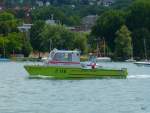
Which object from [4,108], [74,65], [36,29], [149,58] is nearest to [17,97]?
[4,108]

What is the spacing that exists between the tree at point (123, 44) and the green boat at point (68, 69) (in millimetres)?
86545

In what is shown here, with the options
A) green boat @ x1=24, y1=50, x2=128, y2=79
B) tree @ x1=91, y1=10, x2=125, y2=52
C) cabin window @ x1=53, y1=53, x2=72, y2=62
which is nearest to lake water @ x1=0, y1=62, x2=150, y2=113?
green boat @ x1=24, y1=50, x2=128, y2=79

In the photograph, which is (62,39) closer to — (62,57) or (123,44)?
(123,44)

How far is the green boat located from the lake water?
291 cm

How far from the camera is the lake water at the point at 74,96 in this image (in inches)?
1844

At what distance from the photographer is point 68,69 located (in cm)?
7900

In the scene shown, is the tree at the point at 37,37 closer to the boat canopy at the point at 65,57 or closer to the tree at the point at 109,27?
the tree at the point at 109,27

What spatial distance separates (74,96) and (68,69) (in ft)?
75.2

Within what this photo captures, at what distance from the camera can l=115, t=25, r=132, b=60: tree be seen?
168625 millimetres

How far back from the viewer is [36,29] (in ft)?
640

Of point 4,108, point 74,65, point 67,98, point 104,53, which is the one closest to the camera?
point 4,108

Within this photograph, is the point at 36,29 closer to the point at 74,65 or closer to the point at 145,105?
the point at 74,65

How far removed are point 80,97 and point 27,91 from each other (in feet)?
21.7

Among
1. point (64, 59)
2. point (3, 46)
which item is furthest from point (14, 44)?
point (64, 59)
